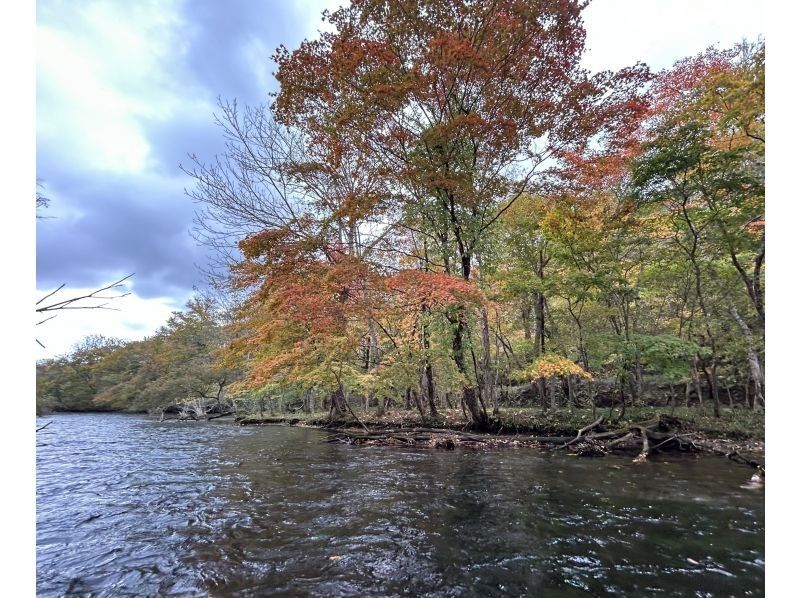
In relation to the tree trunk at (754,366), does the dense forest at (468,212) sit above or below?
above

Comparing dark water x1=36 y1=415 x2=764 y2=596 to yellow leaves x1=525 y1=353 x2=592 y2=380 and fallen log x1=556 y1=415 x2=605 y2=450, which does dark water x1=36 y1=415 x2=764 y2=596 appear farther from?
yellow leaves x1=525 y1=353 x2=592 y2=380

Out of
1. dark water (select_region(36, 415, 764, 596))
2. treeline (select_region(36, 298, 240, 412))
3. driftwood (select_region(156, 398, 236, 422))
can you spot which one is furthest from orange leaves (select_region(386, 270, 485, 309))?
driftwood (select_region(156, 398, 236, 422))

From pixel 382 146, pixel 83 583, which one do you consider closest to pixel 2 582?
pixel 83 583

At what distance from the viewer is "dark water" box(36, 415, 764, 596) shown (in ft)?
9.03

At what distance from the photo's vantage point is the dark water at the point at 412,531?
9.03 ft

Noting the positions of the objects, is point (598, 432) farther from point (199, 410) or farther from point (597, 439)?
point (199, 410)

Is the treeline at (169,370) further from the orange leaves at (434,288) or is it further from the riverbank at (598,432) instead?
the orange leaves at (434,288)

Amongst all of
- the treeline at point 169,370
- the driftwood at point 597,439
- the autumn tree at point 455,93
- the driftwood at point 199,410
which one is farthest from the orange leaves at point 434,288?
the driftwood at point 199,410

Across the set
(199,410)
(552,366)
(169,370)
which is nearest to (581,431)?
(552,366)

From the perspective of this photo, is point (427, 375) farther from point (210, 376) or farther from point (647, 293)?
point (210, 376)

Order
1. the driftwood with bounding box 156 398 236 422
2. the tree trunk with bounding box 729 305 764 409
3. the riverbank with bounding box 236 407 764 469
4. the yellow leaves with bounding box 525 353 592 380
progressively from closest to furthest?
the tree trunk with bounding box 729 305 764 409 < the riverbank with bounding box 236 407 764 469 < the yellow leaves with bounding box 525 353 592 380 < the driftwood with bounding box 156 398 236 422

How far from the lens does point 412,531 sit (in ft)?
12.3

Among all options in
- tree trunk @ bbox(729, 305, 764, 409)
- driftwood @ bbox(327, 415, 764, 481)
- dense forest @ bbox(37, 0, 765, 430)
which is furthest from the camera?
dense forest @ bbox(37, 0, 765, 430)

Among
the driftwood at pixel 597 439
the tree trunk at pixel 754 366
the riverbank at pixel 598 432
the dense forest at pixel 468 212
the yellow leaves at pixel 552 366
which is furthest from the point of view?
the yellow leaves at pixel 552 366
